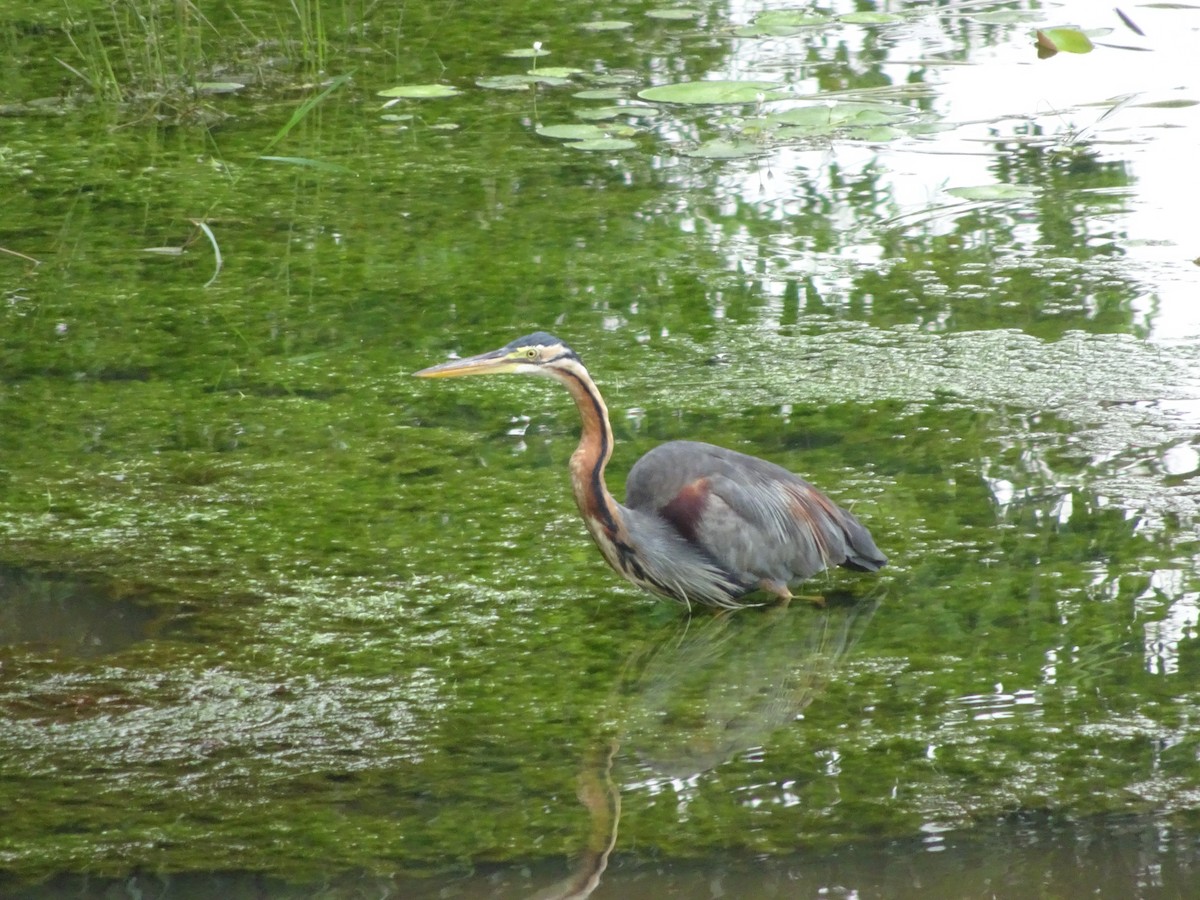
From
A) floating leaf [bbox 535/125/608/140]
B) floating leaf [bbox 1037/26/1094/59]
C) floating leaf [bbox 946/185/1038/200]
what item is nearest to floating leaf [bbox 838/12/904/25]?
floating leaf [bbox 1037/26/1094/59]

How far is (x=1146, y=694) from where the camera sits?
9.40 feet

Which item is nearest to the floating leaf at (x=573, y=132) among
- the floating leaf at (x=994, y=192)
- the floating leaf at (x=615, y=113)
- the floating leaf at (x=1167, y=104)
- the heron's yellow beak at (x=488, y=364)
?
the floating leaf at (x=615, y=113)

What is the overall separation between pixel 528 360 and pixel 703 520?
0.49 m

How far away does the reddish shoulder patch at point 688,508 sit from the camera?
10.9ft

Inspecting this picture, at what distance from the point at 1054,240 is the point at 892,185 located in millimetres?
686

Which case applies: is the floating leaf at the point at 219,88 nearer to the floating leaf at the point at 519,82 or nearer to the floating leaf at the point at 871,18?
the floating leaf at the point at 519,82

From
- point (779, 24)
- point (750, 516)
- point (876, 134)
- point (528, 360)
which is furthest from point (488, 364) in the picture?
point (779, 24)

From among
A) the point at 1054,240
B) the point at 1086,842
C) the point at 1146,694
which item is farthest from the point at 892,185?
the point at 1086,842

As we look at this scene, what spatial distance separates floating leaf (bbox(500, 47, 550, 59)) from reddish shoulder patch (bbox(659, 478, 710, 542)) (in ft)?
12.6

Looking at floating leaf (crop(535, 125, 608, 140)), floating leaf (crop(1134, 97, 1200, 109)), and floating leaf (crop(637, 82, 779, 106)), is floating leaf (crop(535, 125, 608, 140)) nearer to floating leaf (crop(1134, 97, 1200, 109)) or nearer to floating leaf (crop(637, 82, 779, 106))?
floating leaf (crop(637, 82, 779, 106))

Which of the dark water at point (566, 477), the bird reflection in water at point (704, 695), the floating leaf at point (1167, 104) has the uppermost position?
the floating leaf at point (1167, 104)

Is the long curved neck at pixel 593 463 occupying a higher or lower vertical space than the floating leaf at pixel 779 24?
lower

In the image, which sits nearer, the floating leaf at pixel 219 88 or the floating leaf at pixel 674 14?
the floating leaf at pixel 219 88

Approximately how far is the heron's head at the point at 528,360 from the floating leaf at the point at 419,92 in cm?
346
